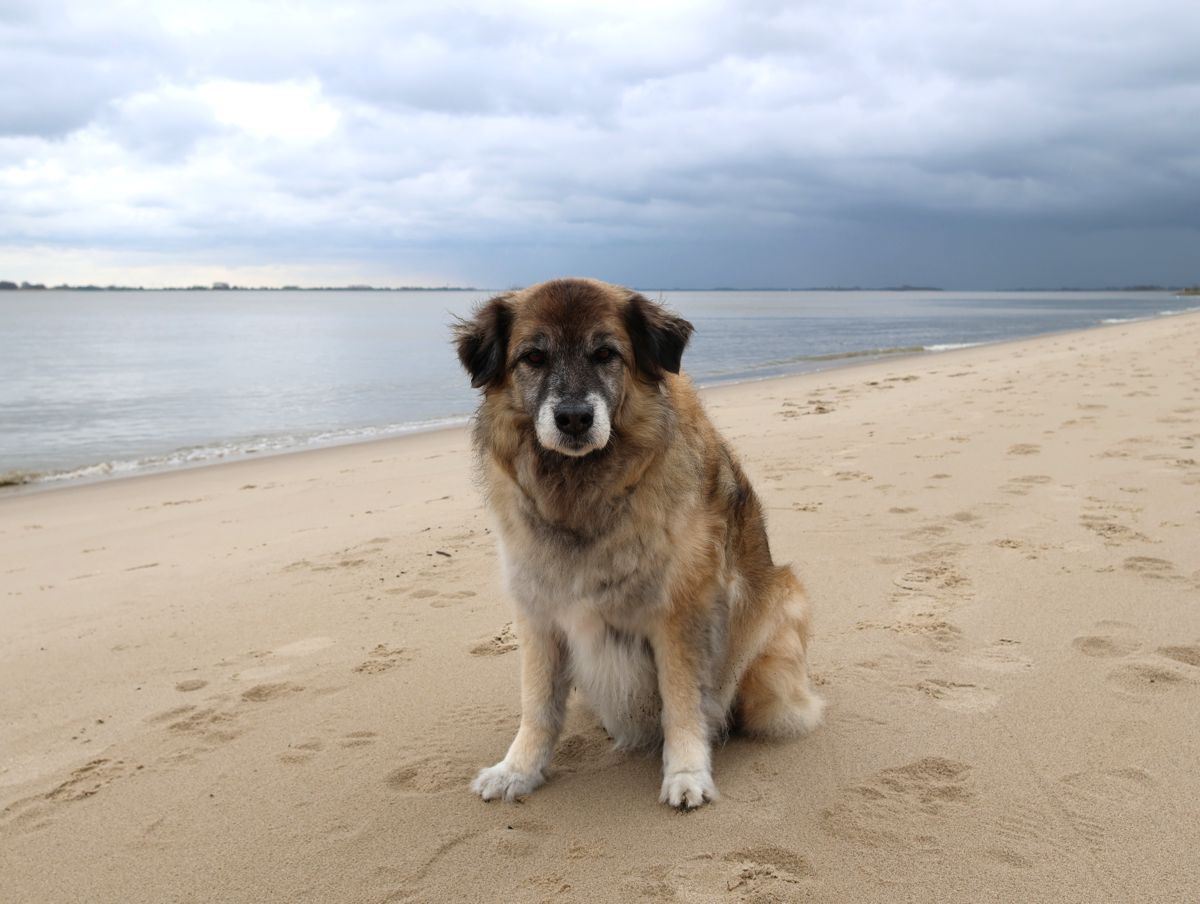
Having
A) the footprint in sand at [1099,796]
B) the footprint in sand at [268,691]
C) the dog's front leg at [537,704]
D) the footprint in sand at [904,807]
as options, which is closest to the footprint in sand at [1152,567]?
the footprint in sand at [1099,796]

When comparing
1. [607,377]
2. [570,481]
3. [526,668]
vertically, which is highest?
[607,377]

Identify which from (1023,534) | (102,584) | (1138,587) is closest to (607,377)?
(1138,587)

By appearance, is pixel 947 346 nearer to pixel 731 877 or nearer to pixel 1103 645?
pixel 1103 645

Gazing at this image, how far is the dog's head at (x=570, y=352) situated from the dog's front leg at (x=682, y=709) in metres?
0.80

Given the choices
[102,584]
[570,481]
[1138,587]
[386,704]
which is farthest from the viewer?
[102,584]

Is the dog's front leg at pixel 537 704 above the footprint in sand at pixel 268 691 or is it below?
above

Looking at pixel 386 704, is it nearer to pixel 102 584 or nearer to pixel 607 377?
pixel 607 377

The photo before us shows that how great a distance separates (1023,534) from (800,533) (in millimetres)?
1511

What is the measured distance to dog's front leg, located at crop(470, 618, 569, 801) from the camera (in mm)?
3473

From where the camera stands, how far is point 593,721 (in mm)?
4094

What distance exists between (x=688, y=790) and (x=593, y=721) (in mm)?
903

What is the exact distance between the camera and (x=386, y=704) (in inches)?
165

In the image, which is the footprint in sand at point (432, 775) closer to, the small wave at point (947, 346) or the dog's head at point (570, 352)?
the dog's head at point (570, 352)

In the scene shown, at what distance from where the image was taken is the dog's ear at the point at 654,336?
3502 millimetres
